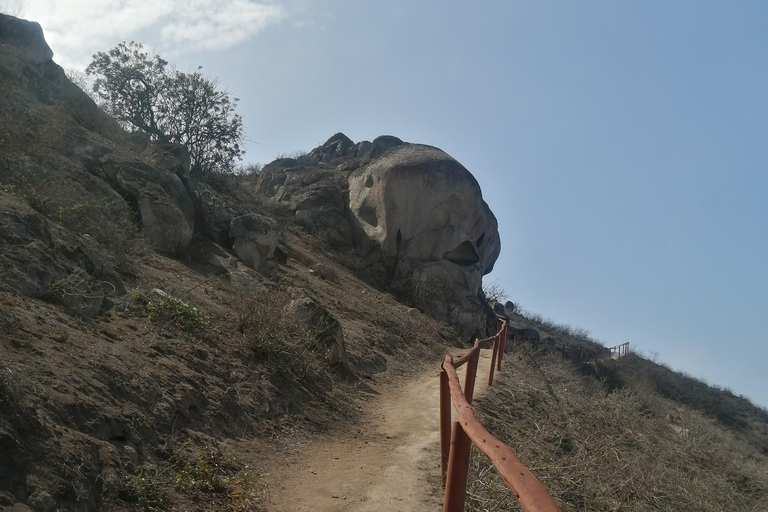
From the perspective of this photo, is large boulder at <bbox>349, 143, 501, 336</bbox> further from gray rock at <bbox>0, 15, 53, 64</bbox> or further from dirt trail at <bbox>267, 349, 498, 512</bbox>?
dirt trail at <bbox>267, 349, 498, 512</bbox>

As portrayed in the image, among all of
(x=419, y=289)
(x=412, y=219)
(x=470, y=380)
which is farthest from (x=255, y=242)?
(x=412, y=219)

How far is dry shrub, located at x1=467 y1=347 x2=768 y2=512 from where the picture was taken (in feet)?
20.3

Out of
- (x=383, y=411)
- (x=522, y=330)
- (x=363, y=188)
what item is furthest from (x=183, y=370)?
(x=522, y=330)

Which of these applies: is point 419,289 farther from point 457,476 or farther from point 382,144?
point 457,476

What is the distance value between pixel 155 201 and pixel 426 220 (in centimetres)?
1412

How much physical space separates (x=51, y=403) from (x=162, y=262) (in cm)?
756

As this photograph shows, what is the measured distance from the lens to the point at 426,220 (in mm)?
25516

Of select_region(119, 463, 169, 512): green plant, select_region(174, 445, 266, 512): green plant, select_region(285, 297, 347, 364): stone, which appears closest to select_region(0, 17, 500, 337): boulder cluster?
select_region(285, 297, 347, 364): stone

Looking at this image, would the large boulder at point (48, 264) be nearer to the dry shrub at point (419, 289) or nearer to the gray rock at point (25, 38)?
the gray rock at point (25, 38)

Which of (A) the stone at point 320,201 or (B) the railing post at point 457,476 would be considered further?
(A) the stone at point 320,201

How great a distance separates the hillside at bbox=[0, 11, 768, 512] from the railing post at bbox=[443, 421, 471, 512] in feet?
4.71

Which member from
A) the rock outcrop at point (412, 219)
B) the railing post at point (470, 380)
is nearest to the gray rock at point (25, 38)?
the rock outcrop at point (412, 219)

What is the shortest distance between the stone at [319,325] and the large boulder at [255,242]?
195 inches

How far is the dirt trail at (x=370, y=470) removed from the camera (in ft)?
18.1
